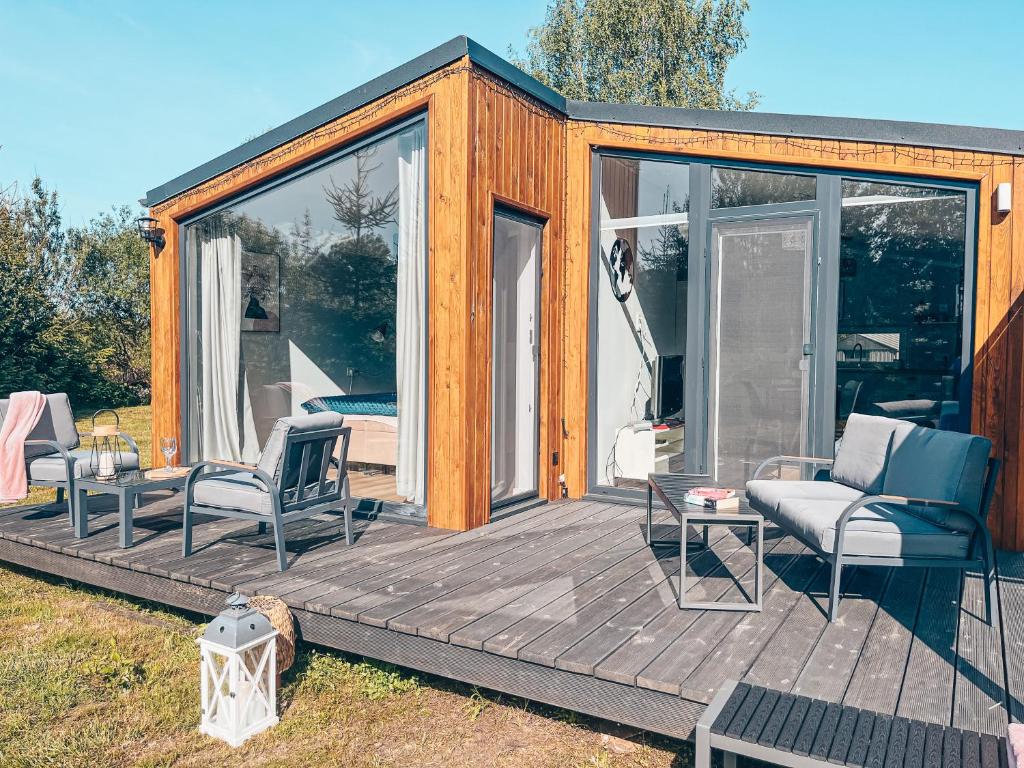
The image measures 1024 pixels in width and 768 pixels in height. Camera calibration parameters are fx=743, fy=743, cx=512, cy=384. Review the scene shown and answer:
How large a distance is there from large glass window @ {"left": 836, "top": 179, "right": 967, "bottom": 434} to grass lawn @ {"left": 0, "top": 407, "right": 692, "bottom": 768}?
10.1ft

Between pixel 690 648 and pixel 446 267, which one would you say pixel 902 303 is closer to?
pixel 446 267

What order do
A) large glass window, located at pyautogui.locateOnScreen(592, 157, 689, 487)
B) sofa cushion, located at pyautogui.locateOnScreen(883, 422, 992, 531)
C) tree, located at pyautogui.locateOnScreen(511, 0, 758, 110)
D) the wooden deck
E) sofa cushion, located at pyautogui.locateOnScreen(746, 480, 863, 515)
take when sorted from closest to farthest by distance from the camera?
1. the wooden deck
2. sofa cushion, located at pyautogui.locateOnScreen(883, 422, 992, 531)
3. sofa cushion, located at pyautogui.locateOnScreen(746, 480, 863, 515)
4. large glass window, located at pyautogui.locateOnScreen(592, 157, 689, 487)
5. tree, located at pyautogui.locateOnScreen(511, 0, 758, 110)

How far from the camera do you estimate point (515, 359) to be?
5.29 metres

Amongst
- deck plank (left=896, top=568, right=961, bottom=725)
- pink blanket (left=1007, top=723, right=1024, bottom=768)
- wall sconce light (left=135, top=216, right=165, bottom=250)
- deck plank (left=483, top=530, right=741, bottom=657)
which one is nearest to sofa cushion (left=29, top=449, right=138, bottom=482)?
wall sconce light (left=135, top=216, right=165, bottom=250)

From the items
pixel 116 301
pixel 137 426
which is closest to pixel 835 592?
pixel 137 426

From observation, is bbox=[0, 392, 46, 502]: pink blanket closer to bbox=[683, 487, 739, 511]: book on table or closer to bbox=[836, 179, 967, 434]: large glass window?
bbox=[683, 487, 739, 511]: book on table

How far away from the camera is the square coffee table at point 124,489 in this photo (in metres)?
4.20

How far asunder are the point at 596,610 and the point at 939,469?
173cm

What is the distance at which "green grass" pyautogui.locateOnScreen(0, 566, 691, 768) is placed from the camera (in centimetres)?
262

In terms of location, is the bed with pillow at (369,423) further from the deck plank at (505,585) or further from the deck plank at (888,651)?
the deck plank at (888,651)

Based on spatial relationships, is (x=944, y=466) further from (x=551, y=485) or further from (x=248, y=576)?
(x=248, y=576)

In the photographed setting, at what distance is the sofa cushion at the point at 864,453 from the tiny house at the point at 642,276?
61cm

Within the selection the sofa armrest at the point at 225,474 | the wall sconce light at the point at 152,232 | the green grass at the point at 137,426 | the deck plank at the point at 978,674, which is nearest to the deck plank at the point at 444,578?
the sofa armrest at the point at 225,474

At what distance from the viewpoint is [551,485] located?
5609 millimetres
